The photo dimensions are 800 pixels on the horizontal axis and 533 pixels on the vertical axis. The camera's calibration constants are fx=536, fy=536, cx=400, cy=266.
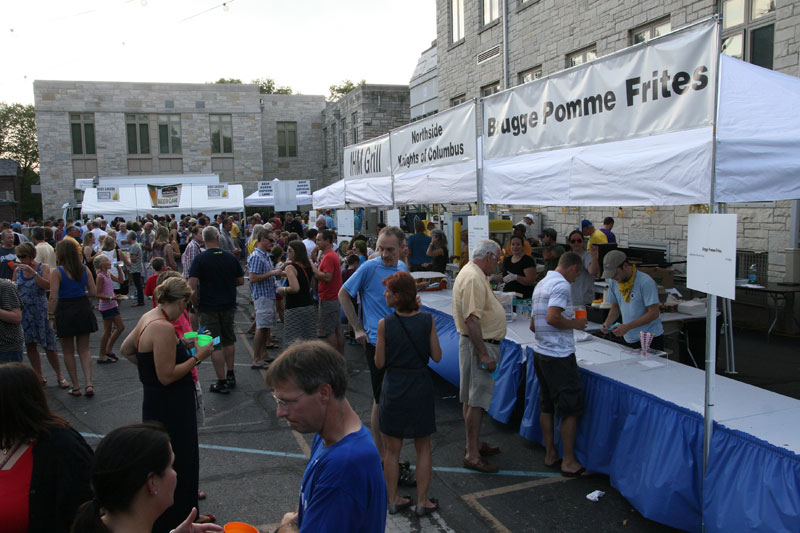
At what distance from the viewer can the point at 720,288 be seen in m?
3.31

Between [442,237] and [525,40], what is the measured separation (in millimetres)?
7584

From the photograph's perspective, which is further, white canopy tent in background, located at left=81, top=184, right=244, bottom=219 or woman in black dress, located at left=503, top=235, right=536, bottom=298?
white canopy tent in background, located at left=81, top=184, right=244, bottom=219

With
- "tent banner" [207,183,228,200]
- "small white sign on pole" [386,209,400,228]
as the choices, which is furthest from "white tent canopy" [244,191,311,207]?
"small white sign on pole" [386,209,400,228]

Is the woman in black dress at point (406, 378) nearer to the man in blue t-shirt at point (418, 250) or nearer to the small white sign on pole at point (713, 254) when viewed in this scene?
the small white sign on pole at point (713, 254)

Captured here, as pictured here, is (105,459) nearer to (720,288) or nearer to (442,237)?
(720,288)

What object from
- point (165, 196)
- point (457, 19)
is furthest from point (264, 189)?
point (457, 19)

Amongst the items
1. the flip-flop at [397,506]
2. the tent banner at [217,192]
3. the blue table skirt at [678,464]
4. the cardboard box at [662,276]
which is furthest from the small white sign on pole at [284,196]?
the flip-flop at [397,506]

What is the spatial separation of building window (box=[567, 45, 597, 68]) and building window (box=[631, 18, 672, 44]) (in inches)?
43.8

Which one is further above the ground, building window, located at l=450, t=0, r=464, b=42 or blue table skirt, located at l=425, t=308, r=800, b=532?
building window, located at l=450, t=0, r=464, b=42

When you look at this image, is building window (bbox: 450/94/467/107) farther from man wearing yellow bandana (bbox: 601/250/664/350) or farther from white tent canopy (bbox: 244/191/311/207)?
man wearing yellow bandana (bbox: 601/250/664/350)

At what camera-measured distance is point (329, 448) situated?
168 centimetres

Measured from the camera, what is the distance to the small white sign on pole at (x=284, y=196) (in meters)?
17.6

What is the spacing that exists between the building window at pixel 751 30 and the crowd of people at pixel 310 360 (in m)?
3.99

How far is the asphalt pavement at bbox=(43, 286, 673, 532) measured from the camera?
380 centimetres
